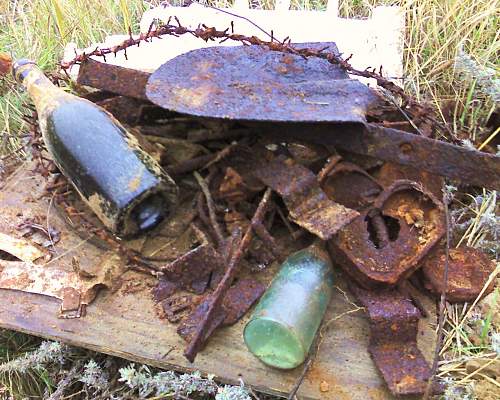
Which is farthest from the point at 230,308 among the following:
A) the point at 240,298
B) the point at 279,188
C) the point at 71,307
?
the point at 71,307

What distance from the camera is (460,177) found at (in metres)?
1.76

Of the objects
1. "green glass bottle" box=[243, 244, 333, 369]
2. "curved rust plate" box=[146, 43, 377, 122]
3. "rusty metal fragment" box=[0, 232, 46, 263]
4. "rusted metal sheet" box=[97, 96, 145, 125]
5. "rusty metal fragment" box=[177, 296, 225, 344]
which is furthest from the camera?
"rusted metal sheet" box=[97, 96, 145, 125]

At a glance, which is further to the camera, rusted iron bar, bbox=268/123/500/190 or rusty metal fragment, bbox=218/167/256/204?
rusty metal fragment, bbox=218/167/256/204

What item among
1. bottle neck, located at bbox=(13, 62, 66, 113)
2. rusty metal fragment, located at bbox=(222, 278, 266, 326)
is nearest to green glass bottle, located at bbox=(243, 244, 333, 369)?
rusty metal fragment, located at bbox=(222, 278, 266, 326)

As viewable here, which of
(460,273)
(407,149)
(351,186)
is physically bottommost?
(460,273)

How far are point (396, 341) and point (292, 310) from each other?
316 millimetres

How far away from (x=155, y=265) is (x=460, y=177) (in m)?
1.01

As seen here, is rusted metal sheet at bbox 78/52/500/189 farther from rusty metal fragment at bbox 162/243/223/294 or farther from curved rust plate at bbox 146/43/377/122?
rusty metal fragment at bbox 162/243/223/294

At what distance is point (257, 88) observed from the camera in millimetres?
1944

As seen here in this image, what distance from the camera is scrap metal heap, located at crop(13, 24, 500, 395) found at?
5.55 feet

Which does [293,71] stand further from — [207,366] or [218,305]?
[207,366]

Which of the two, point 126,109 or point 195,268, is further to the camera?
point 126,109

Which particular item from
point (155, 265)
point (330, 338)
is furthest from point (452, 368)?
point (155, 265)

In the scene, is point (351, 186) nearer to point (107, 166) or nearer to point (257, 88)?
point (257, 88)
